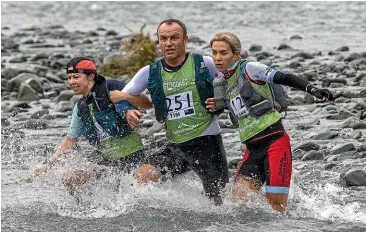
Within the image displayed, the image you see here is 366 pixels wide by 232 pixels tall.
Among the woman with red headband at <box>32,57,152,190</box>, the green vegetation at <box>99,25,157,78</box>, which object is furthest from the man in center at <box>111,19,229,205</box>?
the green vegetation at <box>99,25,157,78</box>

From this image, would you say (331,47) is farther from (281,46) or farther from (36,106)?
(36,106)

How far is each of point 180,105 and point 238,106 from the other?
0.63 m

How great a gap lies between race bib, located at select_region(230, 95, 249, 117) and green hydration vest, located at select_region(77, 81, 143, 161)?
1076mm

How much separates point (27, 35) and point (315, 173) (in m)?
22.4

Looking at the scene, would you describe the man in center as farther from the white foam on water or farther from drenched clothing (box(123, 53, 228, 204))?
the white foam on water

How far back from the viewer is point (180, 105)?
31.2ft

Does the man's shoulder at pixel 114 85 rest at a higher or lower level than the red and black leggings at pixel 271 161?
higher

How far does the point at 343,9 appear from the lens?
110 ft

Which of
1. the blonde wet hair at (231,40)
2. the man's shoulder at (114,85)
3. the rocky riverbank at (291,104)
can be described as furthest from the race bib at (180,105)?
the rocky riverbank at (291,104)

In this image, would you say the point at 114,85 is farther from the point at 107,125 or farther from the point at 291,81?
the point at 291,81

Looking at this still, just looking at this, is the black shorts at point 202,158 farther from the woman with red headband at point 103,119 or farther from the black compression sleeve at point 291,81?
the black compression sleeve at point 291,81

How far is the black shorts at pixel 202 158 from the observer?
31.5 ft

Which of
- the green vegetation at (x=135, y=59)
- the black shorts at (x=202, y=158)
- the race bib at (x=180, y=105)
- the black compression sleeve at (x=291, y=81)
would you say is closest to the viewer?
the black compression sleeve at (x=291, y=81)

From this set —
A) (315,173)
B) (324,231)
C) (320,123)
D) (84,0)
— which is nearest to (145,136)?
(320,123)
